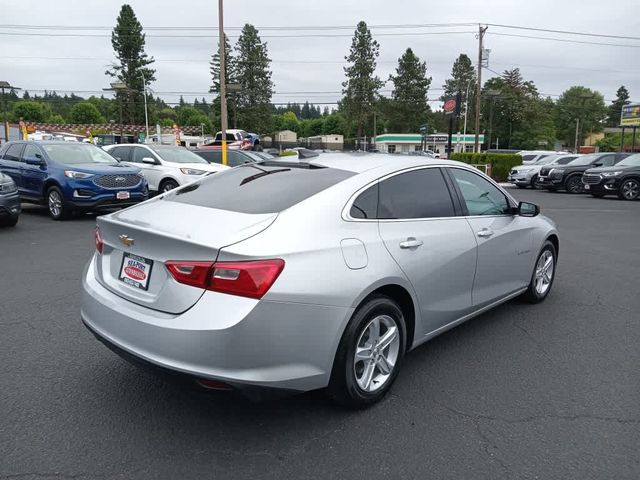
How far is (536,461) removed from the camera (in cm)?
272

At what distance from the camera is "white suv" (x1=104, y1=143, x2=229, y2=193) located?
1372 centimetres

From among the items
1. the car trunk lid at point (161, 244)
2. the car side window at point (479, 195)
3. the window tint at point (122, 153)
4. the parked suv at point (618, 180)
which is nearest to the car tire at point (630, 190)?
the parked suv at point (618, 180)

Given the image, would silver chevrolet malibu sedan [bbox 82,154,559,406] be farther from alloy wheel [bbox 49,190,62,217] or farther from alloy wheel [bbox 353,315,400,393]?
alloy wheel [bbox 49,190,62,217]

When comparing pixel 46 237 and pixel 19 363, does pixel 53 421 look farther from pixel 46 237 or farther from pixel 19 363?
pixel 46 237

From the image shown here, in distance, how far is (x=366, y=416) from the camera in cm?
315

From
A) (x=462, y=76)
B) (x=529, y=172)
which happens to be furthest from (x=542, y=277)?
(x=462, y=76)

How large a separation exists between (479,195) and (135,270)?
2994mm

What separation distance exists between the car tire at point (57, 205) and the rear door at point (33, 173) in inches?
9.6

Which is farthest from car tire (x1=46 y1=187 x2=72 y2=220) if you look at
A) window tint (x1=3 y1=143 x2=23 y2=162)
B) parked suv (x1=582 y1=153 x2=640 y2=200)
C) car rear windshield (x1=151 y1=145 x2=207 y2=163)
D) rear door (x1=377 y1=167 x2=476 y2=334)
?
parked suv (x1=582 y1=153 x2=640 y2=200)

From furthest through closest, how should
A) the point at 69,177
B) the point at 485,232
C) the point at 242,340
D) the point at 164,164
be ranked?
the point at 164,164 → the point at 69,177 → the point at 485,232 → the point at 242,340

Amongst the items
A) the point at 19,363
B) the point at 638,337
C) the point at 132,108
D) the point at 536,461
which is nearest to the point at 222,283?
the point at 536,461

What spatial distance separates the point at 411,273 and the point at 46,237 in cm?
800

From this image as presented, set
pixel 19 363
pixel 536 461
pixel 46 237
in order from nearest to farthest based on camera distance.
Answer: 1. pixel 536 461
2. pixel 19 363
3. pixel 46 237

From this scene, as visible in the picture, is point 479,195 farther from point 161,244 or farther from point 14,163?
point 14,163
